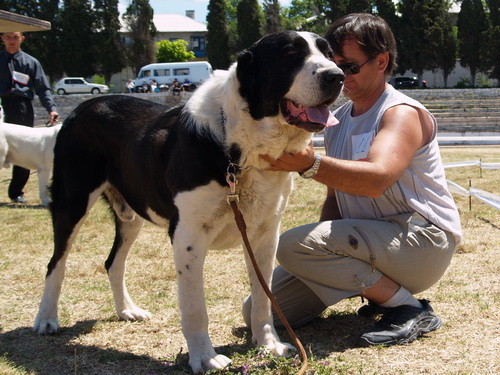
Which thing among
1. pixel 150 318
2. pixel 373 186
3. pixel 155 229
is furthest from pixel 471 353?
pixel 155 229

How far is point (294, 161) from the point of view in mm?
2830

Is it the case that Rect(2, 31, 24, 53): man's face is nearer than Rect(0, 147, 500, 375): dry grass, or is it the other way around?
Rect(0, 147, 500, 375): dry grass

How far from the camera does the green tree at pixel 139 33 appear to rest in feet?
193

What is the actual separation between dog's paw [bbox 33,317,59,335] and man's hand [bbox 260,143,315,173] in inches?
71.1

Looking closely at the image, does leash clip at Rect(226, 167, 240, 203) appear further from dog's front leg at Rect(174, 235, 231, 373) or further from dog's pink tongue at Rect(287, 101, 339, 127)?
dog's pink tongue at Rect(287, 101, 339, 127)

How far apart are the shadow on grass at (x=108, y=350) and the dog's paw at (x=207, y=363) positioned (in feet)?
0.18

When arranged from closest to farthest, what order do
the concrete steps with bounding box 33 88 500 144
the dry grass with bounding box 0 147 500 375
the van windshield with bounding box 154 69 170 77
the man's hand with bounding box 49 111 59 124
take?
the dry grass with bounding box 0 147 500 375 → the man's hand with bounding box 49 111 59 124 → the concrete steps with bounding box 33 88 500 144 → the van windshield with bounding box 154 69 170 77

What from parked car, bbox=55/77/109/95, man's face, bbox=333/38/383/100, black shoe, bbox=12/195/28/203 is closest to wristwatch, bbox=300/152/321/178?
man's face, bbox=333/38/383/100

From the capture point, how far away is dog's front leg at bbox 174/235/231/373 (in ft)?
9.46

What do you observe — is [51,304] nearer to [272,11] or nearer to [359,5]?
[359,5]


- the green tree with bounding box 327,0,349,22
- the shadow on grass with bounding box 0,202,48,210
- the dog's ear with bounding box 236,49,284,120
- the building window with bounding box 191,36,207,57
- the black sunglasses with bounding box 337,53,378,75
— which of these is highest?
the green tree with bounding box 327,0,349,22

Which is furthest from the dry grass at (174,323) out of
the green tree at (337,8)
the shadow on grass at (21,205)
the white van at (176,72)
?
the green tree at (337,8)

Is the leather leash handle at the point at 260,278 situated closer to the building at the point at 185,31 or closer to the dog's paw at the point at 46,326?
the dog's paw at the point at 46,326

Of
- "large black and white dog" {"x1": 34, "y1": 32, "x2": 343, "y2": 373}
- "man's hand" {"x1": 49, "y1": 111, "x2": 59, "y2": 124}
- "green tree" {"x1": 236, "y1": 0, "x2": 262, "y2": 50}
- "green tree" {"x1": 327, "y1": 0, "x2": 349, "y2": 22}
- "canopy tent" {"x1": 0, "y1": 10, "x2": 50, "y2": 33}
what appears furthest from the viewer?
"green tree" {"x1": 236, "y1": 0, "x2": 262, "y2": 50}
